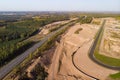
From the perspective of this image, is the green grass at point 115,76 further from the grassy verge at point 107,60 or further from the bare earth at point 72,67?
the grassy verge at point 107,60

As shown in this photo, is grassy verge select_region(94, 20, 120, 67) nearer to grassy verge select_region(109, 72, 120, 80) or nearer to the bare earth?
the bare earth

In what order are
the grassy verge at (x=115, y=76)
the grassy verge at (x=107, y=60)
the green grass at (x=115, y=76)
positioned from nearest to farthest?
the grassy verge at (x=115, y=76)
the green grass at (x=115, y=76)
the grassy verge at (x=107, y=60)

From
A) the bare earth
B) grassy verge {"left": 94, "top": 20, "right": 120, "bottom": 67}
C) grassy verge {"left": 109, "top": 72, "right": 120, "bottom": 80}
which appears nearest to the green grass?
grassy verge {"left": 109, "top": 72, "right": 120, "bottom": 80}

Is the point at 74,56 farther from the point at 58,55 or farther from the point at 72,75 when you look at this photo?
the point at 72,75

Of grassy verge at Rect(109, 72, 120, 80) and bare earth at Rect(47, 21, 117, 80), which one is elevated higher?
grassy verge at Rect(109, 72, 120, 80)

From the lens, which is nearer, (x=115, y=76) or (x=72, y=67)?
(x=115, y=76)

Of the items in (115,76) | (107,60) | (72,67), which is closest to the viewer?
(115,76)

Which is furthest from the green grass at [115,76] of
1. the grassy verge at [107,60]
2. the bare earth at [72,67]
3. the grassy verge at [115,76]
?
the grassy verge at [107,60]

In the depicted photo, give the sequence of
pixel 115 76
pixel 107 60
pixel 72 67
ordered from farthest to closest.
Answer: pixel 107 60 < pixel 72 67 < pixel 115 76

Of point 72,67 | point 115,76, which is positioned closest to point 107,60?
point 72,67

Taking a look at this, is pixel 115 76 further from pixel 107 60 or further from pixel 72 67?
pixel 107 60

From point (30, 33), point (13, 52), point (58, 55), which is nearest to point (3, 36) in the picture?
point (30, 33)
